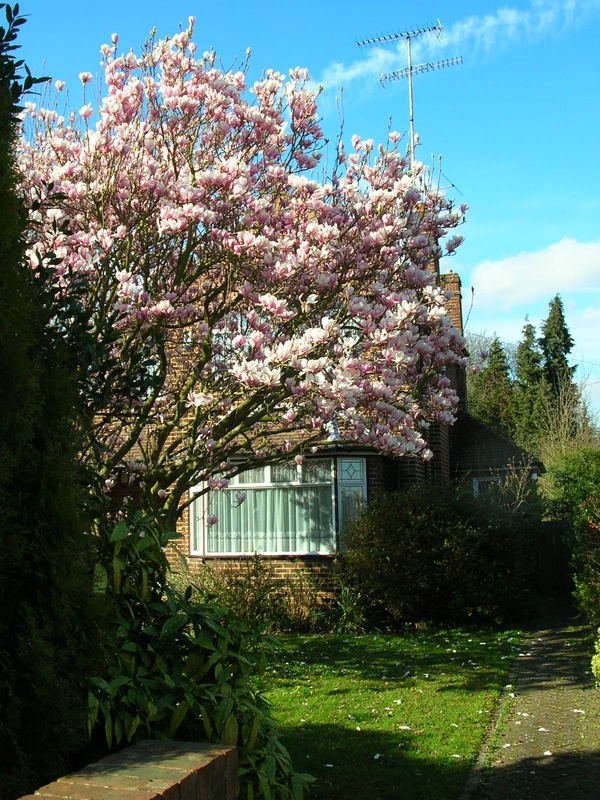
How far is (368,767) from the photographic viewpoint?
6.07 m

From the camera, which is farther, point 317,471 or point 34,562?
point 317,471

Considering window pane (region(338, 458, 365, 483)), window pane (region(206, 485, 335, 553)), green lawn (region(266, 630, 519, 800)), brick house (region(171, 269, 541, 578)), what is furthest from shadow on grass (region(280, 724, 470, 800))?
window pane (region(338, 458, 365, 483))

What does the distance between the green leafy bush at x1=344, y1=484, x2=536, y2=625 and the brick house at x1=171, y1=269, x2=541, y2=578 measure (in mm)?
1089

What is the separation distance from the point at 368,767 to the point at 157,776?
151 inches

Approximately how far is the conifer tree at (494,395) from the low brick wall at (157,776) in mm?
37237

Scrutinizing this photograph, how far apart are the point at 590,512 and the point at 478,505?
272 cm

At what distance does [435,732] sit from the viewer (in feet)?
23.1

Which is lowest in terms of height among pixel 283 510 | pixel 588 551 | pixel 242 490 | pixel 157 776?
pixel 157 776

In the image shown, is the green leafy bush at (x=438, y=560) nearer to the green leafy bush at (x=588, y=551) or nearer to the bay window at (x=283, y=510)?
the bay window at (x=283, y=510)

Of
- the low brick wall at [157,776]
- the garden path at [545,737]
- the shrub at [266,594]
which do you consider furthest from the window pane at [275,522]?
the low brick wall at [157,776]

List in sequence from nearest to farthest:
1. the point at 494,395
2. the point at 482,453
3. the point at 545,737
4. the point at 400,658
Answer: the point at 545,737 → the point at 400,658 → the point at 482,453 → the point at 494,395

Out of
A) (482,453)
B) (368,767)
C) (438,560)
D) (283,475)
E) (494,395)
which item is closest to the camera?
(368,767)

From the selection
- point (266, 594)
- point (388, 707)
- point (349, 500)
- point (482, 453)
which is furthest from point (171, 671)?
point (482, 453)

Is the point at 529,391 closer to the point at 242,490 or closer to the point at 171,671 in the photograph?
the point at 242,490
